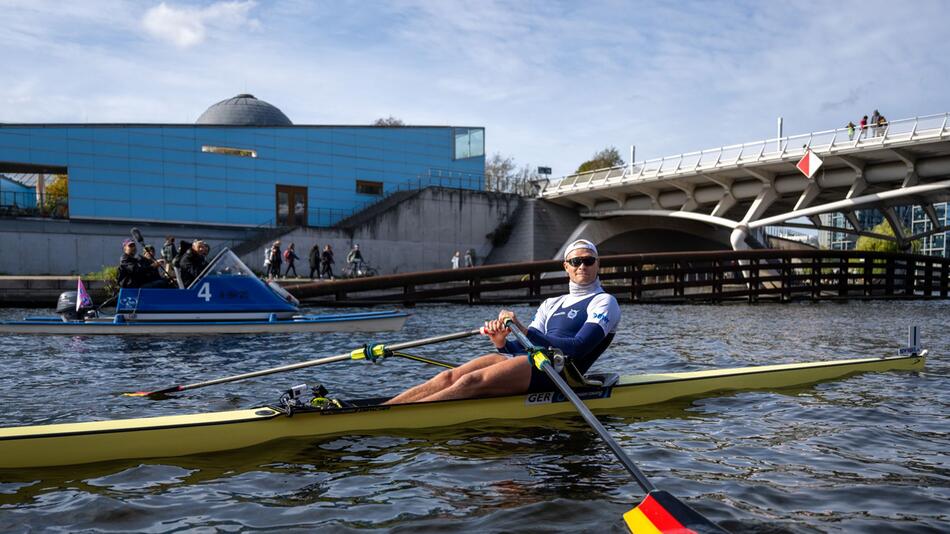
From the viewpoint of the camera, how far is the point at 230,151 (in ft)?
142

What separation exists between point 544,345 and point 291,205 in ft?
136

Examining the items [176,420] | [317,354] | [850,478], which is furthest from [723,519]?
[317,354]

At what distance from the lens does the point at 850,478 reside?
5398 millimetres

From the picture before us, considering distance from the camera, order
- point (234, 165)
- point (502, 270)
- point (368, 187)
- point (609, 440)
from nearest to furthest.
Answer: point (609, 440) < point (502, 270) < point (234, 165) < point (368, 187)

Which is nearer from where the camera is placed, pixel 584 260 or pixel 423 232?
pixel 584 260

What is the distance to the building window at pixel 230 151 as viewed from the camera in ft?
140

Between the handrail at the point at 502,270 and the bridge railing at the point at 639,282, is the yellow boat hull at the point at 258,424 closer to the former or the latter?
the handrail at the point at 502,270

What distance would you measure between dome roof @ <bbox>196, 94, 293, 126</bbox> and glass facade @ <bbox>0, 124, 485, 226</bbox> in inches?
297

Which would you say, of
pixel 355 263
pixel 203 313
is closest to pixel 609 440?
pixel 203 313

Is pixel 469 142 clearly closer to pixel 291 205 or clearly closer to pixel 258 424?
pixel 291 205

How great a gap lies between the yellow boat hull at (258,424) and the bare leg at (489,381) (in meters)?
0.08

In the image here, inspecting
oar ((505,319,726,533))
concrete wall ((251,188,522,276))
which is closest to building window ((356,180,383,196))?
concrete wall ((251,188,522,276))

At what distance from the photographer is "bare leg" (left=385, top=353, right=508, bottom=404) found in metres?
6.69

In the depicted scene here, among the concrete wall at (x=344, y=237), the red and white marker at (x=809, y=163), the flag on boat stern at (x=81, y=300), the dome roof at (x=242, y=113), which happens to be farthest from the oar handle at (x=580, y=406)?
the dome roof at (x=242, y=113)
